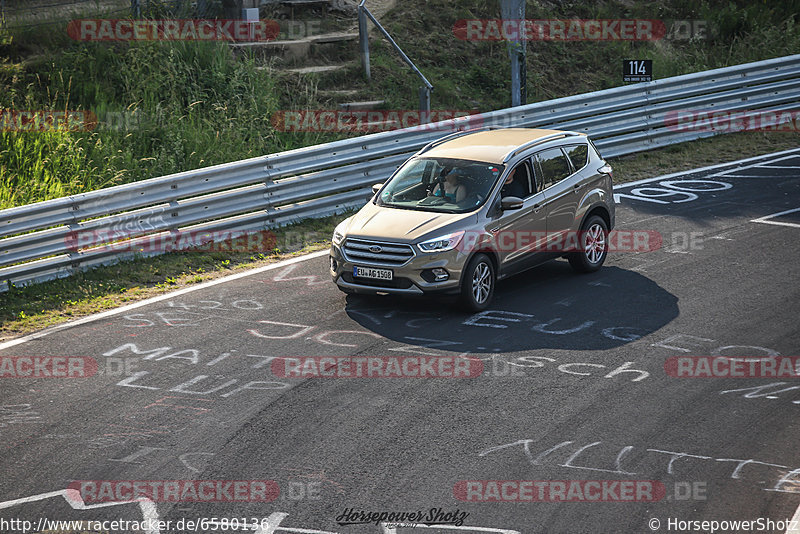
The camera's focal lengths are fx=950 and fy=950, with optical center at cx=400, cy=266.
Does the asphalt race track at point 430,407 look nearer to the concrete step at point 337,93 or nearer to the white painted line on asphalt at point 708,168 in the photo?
the white painted line on asphalt at point 708,168

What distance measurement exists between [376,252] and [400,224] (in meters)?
0.45

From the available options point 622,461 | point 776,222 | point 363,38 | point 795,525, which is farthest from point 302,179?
point 795,525

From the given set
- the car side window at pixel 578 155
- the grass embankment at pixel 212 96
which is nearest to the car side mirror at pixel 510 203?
the car side window at pixel 578 155

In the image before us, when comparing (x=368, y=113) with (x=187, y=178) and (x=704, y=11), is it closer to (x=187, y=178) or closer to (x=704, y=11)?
(x=187, y=178)

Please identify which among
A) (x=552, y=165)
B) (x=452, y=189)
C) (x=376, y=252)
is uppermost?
(x=552, y=165)

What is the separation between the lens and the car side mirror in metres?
11.3

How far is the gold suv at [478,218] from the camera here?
10781mm

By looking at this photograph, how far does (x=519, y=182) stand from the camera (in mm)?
11789

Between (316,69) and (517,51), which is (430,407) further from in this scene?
(316,69)

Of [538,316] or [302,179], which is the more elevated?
[302,179]

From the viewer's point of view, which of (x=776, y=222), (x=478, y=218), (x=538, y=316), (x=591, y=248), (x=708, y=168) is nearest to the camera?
(x=538, y=316)

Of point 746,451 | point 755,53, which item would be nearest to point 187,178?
point 746,451

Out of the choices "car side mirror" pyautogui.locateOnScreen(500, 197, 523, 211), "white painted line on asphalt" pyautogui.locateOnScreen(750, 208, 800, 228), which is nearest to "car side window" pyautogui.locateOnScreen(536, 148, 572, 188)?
"car side mirror" pyautogui.locateOnScreen(500, 197, 523, 211)

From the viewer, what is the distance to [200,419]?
326 inches
